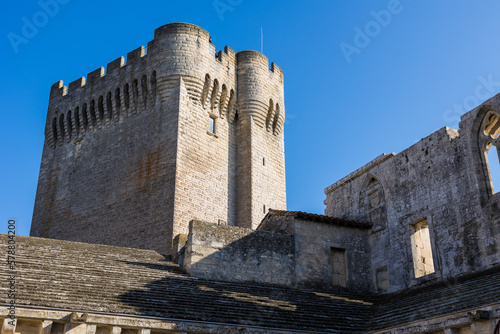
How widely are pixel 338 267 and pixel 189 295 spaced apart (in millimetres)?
4931

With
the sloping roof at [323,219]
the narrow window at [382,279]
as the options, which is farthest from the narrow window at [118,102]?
the narrow window at [382,279]

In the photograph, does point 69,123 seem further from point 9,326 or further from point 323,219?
point 9,326

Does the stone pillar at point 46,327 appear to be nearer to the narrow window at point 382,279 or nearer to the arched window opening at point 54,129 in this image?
the narrow window at point 382,279

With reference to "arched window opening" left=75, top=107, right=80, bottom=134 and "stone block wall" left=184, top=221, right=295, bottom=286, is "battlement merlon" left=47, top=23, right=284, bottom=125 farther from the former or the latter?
"stone block wall" left=184, top=221, right=295, bottom=286

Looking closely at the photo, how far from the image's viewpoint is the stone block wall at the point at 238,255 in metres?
12.3

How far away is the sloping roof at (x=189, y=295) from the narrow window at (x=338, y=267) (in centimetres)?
79

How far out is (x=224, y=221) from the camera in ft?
61.3

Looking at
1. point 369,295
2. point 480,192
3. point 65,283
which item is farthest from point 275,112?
point 65,283

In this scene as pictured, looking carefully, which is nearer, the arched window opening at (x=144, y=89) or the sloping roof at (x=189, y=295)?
the sloping roof at (x=189, y=295)

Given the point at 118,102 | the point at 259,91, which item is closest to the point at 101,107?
the point at 118,102

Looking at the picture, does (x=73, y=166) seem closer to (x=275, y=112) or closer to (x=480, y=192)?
(x=275, y=112)

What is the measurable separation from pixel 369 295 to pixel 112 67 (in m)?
13.7

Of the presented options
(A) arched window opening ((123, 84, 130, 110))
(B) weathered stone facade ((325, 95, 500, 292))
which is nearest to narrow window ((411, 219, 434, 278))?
(B) weathered stone facade ((325, 95, 500, 292))

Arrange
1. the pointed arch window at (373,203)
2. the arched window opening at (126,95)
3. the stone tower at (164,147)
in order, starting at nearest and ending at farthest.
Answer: the pointed arch window at (373,203)
the stone tower at (164,147)
the arched window opening at (126,95)
